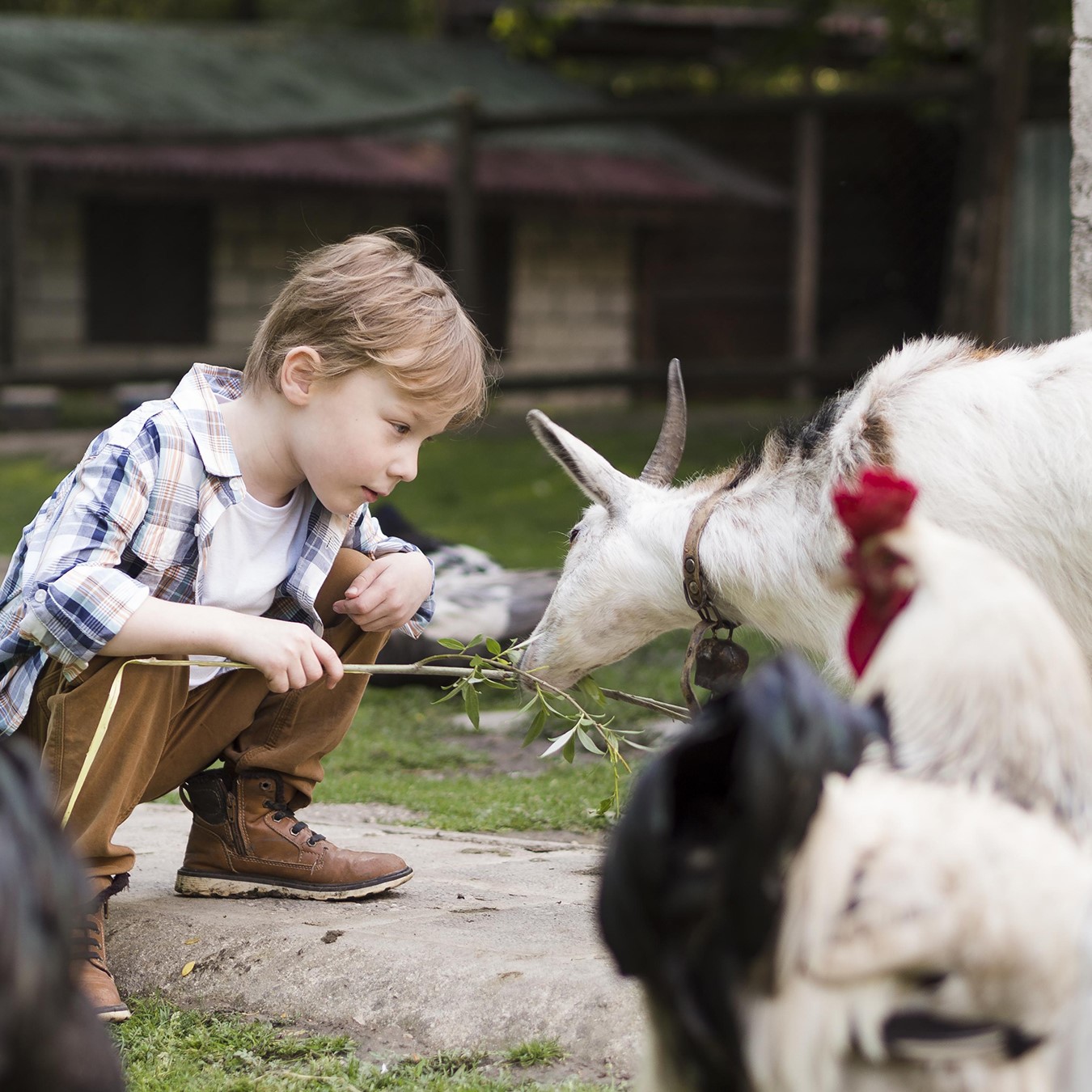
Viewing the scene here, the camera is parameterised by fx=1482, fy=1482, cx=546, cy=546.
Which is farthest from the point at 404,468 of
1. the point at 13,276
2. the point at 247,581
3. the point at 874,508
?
the point at 13,276

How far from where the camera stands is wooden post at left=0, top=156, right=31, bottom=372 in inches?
436

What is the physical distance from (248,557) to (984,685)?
1.68 metres

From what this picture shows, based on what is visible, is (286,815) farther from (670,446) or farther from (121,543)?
(670,446)

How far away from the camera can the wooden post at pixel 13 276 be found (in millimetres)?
11086

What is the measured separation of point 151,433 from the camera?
9.34 ft

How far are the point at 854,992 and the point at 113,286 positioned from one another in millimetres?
14590

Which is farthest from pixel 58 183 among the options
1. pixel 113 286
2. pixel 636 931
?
pixel 636 931

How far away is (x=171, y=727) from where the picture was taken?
3004 millimetres

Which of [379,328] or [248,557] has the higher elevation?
[379,328]

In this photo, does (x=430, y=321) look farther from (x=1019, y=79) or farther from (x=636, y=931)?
(x=1019, y=79)

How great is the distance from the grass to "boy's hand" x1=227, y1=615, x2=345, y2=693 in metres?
0.63

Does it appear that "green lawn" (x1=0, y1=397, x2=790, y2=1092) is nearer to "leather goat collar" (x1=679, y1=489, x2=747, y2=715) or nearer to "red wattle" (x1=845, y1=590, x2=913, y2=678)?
"leather goat collar" (x1=679, y1=489, x2=747, y2=715)

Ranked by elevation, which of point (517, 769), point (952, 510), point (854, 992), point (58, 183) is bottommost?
point (517, 769)

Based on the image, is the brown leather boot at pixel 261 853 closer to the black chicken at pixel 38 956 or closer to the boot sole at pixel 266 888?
the boot sole at pixel 266 888
